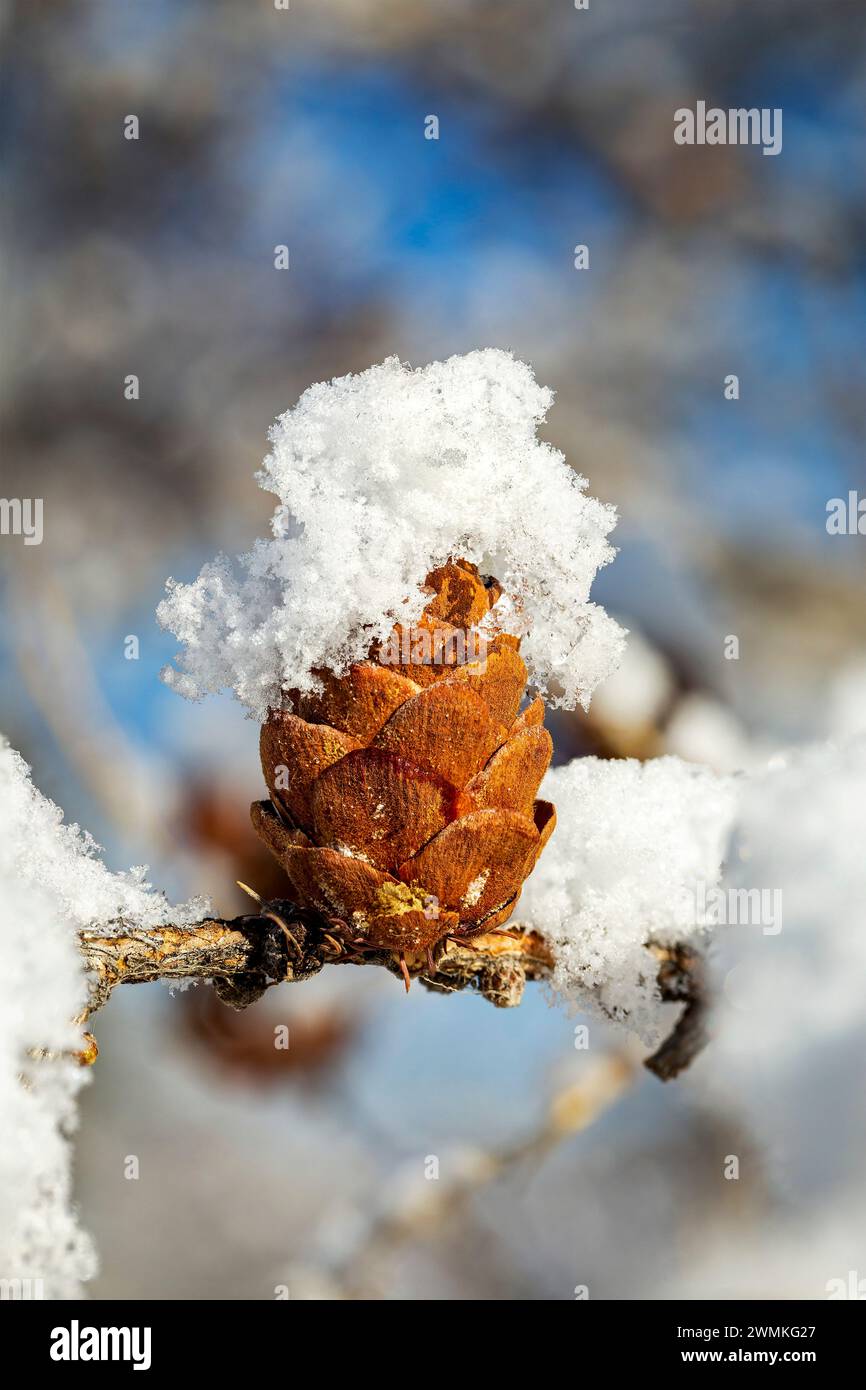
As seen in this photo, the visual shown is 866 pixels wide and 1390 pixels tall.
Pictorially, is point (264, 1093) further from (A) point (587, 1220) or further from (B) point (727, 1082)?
(B) point (727, 1082)

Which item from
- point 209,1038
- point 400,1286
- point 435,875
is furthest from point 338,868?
point 209,1038

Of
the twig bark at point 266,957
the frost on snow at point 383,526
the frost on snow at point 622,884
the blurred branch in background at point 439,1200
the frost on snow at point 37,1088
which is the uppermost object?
the frost on snow at point 383,526

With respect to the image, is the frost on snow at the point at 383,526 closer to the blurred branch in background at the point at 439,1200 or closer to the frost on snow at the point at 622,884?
the frost on snow at the point at 622,884

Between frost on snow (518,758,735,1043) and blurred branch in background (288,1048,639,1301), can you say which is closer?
frost on snow (518,758,735,1043)

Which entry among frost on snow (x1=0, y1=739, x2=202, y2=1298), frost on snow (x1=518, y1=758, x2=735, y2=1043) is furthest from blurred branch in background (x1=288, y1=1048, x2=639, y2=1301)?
frost on snow (x1=0, y1=739, x2=202, y2=1298)

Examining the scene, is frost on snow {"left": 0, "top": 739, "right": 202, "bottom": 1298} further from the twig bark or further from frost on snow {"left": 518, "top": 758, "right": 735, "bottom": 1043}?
frost on snow {"left": 518, "top": 758, "right": 735, "bottom": 1043}

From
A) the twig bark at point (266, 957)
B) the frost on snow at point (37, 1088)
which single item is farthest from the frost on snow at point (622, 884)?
the frost on snow at point (37, 1088)
